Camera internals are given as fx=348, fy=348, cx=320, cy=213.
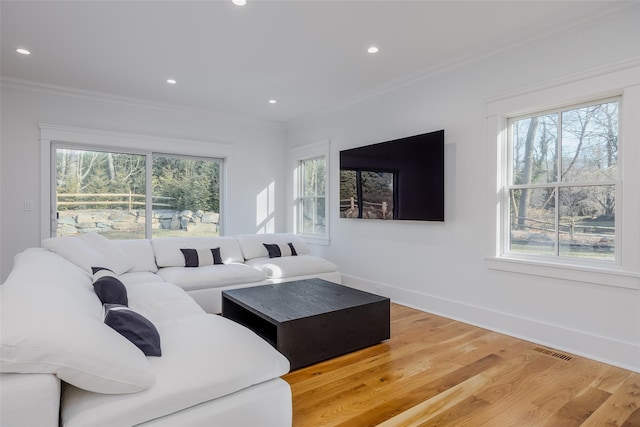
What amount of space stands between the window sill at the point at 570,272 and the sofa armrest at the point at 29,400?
3301 millimetres

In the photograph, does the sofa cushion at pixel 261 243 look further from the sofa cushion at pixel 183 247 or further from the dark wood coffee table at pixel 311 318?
the dark wood coffee table at pixel 311 318

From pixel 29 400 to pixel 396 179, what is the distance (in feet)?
12.0

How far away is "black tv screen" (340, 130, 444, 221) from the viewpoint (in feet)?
12.1

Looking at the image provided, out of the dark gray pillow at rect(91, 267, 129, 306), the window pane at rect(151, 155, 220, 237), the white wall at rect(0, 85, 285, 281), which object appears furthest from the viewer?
the window pane at rect(151, 155, 220, 237)

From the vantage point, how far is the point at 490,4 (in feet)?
8.43

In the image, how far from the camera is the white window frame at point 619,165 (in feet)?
8.20

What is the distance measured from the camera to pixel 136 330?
60.2 inches

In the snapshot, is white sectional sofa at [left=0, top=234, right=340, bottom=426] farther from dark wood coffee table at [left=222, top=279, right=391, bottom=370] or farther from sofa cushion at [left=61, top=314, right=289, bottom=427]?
dark wood coffee table at [left=222, top=279, right=391, bottom=370]

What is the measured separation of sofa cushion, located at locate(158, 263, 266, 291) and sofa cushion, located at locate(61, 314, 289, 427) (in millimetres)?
1737

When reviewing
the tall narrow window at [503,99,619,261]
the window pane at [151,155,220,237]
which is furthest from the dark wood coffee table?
the window pane at [151,155,220,237]

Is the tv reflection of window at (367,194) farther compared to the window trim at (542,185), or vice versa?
the tv reflection of window at (367,194)

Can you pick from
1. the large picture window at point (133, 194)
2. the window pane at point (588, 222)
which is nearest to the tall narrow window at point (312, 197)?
the large picture window at point (133, 194)

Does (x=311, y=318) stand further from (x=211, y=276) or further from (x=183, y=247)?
(x=183, y=247)

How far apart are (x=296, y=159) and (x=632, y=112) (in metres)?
4.43
